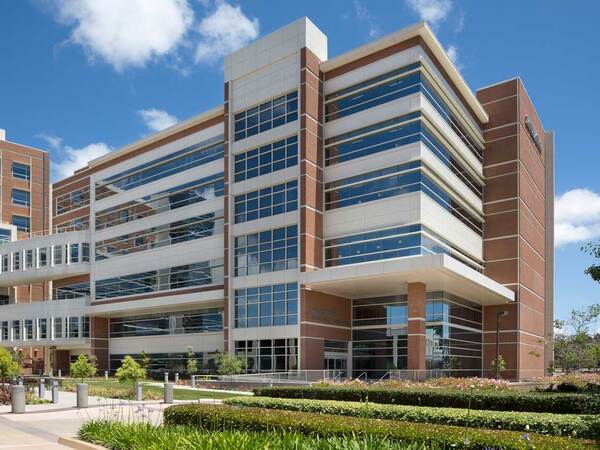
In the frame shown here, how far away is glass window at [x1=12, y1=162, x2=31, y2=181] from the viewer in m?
77.2

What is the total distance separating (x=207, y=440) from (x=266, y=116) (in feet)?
118

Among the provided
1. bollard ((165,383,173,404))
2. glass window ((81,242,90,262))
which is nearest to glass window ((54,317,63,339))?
glass window ((81,242,90,262))

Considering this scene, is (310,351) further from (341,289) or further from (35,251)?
(35,251)

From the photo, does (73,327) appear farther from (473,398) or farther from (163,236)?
(473,398)

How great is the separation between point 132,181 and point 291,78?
71.8 feet

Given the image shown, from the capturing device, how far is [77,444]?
43.1 feet

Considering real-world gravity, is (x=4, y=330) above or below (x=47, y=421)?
below

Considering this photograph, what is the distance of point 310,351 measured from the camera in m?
39.5

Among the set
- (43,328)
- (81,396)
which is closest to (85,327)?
(43,328)

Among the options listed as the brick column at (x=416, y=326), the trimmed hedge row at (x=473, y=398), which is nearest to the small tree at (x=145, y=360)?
the brick column at (x=416, y=326)

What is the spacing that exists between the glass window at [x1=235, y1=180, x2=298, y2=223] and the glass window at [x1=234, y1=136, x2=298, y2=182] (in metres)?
1.33

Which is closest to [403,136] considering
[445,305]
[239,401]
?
[445,305]

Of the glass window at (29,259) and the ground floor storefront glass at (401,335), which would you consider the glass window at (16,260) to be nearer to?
the glass window at (29,259)

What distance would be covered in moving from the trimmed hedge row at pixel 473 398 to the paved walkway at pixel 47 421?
5.83 metres
